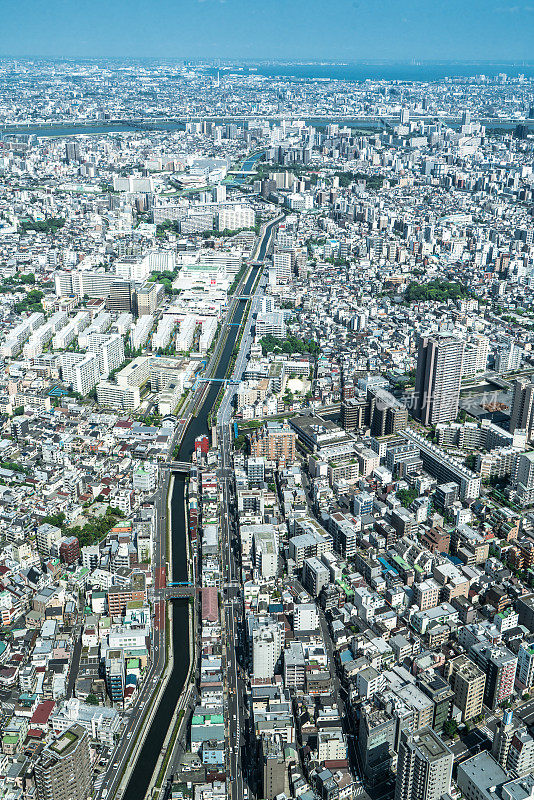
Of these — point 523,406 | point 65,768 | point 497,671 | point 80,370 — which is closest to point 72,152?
point 80,370

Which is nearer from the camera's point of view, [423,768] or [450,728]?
[423,768]

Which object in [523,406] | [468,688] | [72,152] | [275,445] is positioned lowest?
[468,688]

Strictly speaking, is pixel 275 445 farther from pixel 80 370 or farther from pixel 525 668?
pixel 525 668

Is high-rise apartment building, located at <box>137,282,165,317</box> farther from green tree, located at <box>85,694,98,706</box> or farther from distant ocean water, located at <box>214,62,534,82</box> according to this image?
distant ocean water, located at <box>214,62,534,82</box>

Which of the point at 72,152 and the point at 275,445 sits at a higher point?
the point at 72,152

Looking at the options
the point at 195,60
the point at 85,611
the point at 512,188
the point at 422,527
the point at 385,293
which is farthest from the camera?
the point at 195,60

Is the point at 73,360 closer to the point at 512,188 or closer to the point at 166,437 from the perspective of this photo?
the point at 166,437

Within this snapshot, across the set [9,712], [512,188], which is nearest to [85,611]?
[9,712]

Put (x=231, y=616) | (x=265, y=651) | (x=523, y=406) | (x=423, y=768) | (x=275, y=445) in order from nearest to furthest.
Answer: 1. (x=423, y=768)
2. (x=265, y=651)
3. (x=231, y=616)
4. (x=275, y=445)
5. (x=523, y=406)
